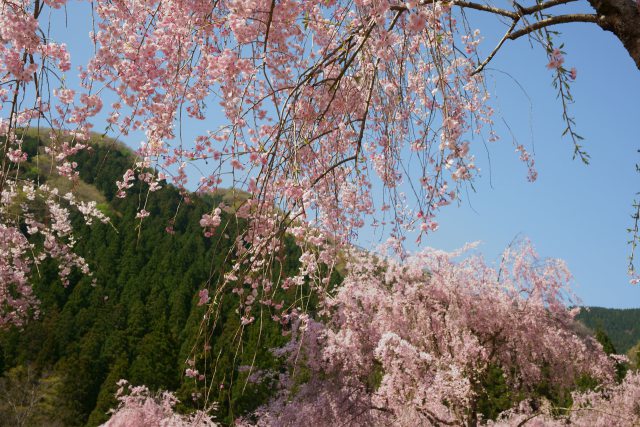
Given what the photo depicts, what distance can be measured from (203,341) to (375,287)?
6.77 metres

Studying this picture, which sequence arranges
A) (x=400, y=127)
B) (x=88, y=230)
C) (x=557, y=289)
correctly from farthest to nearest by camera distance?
1. (x=88, y=230)
2. (x=557, y=289)
3. (x=400, y=127)

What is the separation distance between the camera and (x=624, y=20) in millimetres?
2811

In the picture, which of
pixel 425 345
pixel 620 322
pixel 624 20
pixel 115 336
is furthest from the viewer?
pixel 620 322

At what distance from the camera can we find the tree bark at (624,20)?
277 centimetres

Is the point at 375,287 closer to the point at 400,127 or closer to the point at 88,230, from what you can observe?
the point at 400,127

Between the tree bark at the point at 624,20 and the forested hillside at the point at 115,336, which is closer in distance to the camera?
the tree bark at the point at 624,20

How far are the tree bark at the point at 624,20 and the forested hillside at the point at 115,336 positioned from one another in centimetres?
1353

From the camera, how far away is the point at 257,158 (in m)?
3.08

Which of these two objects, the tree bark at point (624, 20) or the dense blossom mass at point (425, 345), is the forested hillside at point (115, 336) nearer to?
the dense blossom mass at point (425, 345)

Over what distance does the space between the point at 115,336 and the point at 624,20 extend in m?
31.8

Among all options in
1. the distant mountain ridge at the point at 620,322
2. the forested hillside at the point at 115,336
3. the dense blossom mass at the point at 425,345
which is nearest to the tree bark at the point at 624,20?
the dense blossom mass at the point at 425,345

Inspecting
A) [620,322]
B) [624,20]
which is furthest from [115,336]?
[620,322]

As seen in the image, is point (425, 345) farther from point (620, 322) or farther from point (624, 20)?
point (620, 322)

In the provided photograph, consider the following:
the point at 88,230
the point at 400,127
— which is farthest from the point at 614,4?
the point at 88,230
